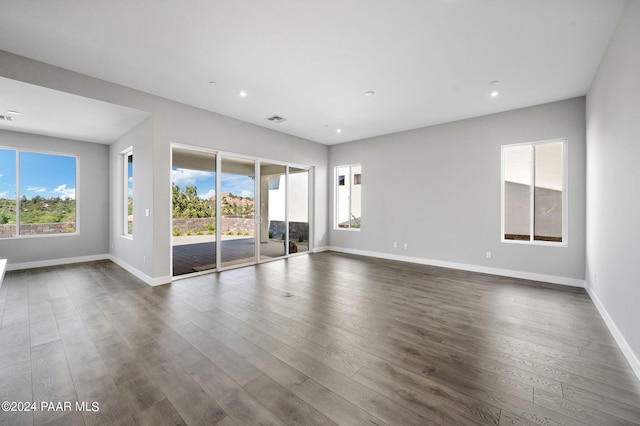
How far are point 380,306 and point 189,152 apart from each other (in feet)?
13.9

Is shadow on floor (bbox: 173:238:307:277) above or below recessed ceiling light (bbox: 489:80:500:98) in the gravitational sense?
below

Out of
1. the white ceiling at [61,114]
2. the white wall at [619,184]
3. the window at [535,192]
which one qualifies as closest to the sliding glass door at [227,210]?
the white ceiling at [61,114]

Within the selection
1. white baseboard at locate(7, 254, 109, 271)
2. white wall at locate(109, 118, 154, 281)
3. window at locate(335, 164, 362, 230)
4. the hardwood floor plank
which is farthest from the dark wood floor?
window at locate(335, 164, 362, 230)

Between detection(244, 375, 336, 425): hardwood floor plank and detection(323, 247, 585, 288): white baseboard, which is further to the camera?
detection(323, 247, 585, 288): white baseboard

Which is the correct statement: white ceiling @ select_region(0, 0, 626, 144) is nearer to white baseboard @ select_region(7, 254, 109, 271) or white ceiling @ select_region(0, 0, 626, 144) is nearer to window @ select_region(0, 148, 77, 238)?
window @ select_region(0, 148, 77, 238)

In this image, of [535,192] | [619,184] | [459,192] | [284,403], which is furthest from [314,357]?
[535,192]

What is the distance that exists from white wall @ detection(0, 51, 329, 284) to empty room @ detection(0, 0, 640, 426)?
1.3 inches

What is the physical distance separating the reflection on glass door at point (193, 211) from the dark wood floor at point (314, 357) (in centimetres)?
99

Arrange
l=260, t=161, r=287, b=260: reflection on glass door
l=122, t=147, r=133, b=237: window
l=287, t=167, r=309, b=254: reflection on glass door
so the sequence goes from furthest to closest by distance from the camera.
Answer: l=287, t=167, r=309, b=254: reflection on glass door
l=260, t=161, r=287, b=260: reflection on glass door
l=122, t=147, r=133, b=237: window

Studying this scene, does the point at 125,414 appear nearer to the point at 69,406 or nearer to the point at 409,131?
the point at 69,406

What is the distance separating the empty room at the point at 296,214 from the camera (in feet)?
6.57

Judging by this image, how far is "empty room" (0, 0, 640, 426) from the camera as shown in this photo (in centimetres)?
200

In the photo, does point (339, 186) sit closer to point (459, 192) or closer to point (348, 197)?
point (348, 197)

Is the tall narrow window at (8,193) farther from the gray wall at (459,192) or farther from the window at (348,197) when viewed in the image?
the gray wall at (459,192)
